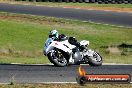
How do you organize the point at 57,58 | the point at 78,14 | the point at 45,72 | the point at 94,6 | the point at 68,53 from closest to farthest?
the point at 45,72 < the point at 57,58 < the point at 68,53 < the point at 78,14 < the point at 94,6

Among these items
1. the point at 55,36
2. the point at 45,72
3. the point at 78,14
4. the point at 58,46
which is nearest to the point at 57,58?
the point at 58,46

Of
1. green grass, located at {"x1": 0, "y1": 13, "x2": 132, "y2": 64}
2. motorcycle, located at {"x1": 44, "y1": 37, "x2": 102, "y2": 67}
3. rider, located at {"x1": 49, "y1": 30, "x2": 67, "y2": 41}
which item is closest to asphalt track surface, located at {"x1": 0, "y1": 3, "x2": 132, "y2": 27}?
green grass, located at {"x1": 0, "y1": 13, "x2": 132, "y2": 64}

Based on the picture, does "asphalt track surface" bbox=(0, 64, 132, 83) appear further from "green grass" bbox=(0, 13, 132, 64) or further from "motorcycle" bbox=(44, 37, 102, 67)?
"green grass" bbox=(0, 13, 132, 64)

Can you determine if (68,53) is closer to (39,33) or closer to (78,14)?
(39,33)

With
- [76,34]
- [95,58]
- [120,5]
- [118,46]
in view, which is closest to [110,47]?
[118,46]

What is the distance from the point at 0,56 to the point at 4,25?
8903mm

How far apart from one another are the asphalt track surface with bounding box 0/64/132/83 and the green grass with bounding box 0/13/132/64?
6075 millimetres

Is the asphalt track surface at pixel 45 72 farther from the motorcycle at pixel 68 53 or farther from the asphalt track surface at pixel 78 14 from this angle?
the asphalt track surface at pixel 78 14

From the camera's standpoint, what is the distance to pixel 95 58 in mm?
16781

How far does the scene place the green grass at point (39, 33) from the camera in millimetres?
24208

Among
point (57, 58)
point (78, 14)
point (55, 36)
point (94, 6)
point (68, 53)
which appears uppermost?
point (55, 36)

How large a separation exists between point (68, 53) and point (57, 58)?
446 millimetres

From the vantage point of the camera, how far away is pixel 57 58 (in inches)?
650

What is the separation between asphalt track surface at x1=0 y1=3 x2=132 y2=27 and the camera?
34347mm
